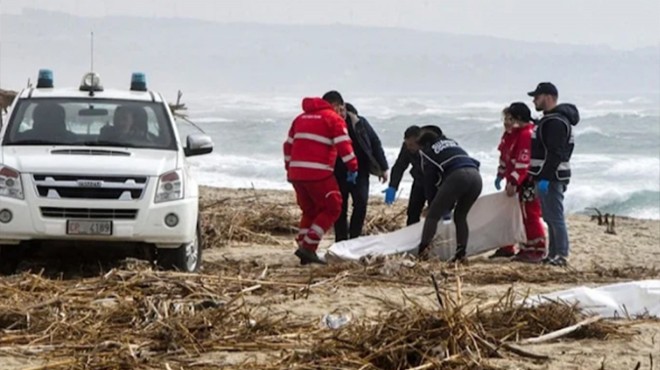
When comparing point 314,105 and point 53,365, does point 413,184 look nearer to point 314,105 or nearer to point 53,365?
point 314,105

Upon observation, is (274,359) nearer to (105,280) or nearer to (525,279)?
(105,280)

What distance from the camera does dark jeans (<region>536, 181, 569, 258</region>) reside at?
39.4ft

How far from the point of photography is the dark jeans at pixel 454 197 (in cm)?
1160

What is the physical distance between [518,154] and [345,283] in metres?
3.29

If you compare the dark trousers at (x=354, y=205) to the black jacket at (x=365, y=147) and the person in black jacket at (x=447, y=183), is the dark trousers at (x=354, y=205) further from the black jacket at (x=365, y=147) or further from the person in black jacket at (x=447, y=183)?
the person in black jacket at (x=447, y=183)

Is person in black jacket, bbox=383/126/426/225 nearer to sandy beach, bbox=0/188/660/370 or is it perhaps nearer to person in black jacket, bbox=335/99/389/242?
person in black jacket, bbox=335/99/389/242

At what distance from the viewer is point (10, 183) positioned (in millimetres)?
9992

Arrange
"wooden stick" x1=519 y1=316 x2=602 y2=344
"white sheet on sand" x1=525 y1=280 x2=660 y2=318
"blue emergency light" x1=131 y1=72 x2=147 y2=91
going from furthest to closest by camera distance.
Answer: "blue emergency light" x1=131 y1=72 x2=147 y2=91 < "white sheet on sand" x1=525 y1=280 x2=660 y2=318 < "wooden stick" x1=519 y1=316 x2=602 y2=344

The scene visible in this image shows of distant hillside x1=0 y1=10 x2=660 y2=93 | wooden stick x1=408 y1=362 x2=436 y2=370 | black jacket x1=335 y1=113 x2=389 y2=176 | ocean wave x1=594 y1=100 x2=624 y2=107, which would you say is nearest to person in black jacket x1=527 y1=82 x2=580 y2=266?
black jacket x1=335 y1=113 x2=389 y2=176

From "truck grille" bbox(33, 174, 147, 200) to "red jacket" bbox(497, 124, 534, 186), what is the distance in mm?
4098

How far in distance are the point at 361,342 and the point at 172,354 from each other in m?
1.09

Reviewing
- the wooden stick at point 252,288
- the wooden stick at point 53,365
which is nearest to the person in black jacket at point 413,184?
the wooden stick at point 252,288

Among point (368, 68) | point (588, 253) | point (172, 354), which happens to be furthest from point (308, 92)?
point (172, 354)

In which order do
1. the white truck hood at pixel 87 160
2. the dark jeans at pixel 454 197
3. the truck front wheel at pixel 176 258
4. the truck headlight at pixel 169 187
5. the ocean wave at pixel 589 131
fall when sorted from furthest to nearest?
the ocean wave at pixel 589 131 < the dark jeans at pixel 454 197 < the truck front wheel at pixel 176 258 < the truck headlight at pixel 169 187 < the white truck hood at pixel 87 160
